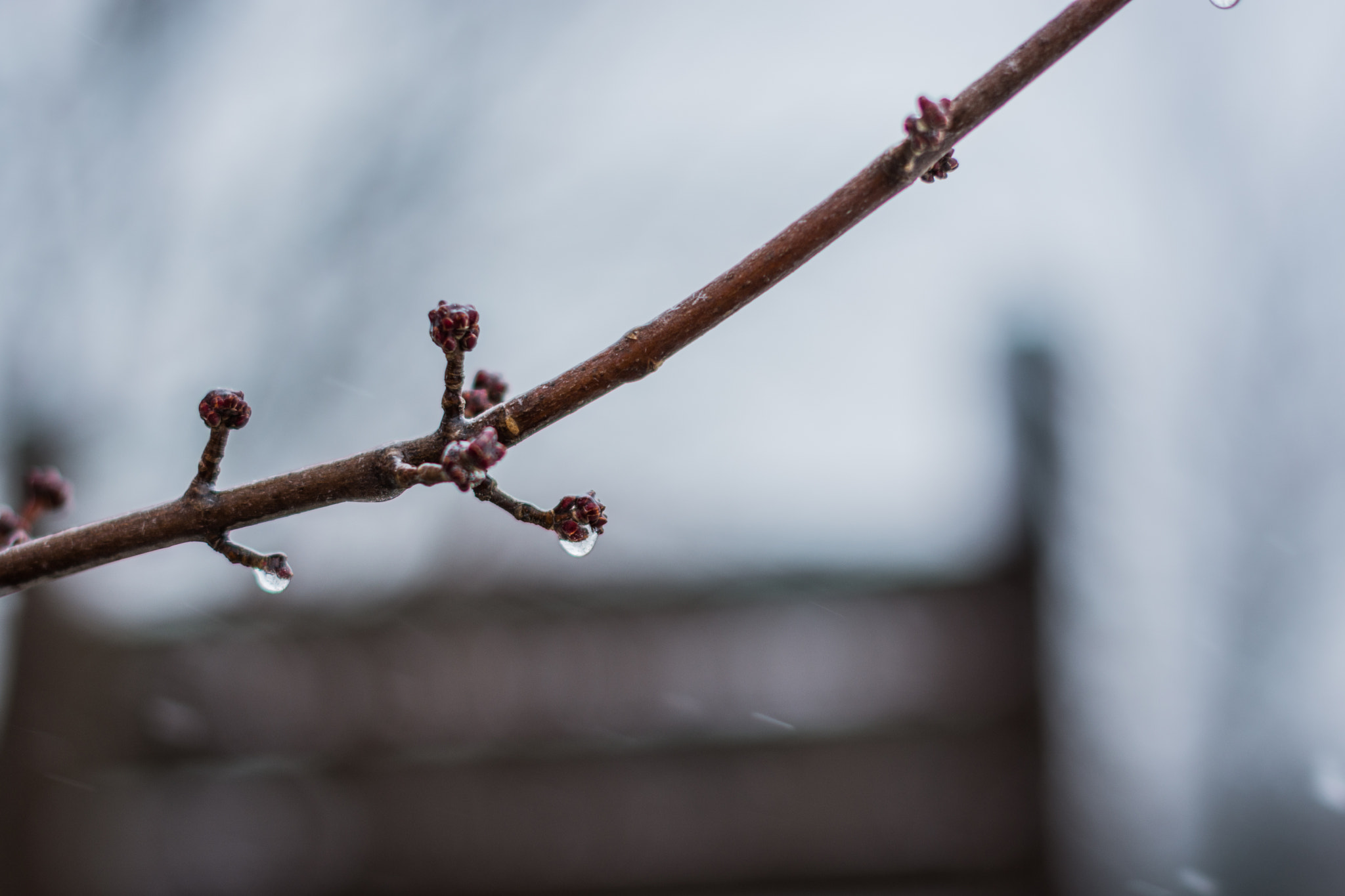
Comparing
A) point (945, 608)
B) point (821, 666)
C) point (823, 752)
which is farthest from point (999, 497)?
point (823, 752)

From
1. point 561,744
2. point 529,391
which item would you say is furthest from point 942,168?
point 561,744

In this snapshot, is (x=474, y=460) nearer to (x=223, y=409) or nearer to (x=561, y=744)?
(x=223, y=409)

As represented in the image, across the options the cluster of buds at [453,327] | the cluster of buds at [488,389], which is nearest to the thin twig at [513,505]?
the cluster of buds at [453,327]

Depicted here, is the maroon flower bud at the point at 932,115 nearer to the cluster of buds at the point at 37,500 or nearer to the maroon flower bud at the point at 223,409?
the maroon flower bud at the point at 223,409

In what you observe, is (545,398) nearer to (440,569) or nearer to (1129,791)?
(440,569)

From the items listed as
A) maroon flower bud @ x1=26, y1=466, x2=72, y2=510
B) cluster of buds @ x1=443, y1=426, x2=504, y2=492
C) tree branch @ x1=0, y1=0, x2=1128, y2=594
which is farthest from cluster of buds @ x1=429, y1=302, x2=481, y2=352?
maroon flower bud @ x1=26, y1=466, x2=72, y2=510

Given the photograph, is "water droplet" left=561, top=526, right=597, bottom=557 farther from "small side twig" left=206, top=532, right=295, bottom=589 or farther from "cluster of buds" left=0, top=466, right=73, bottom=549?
"cluster of buds" left=0, top=466, right=73, bottom=549
